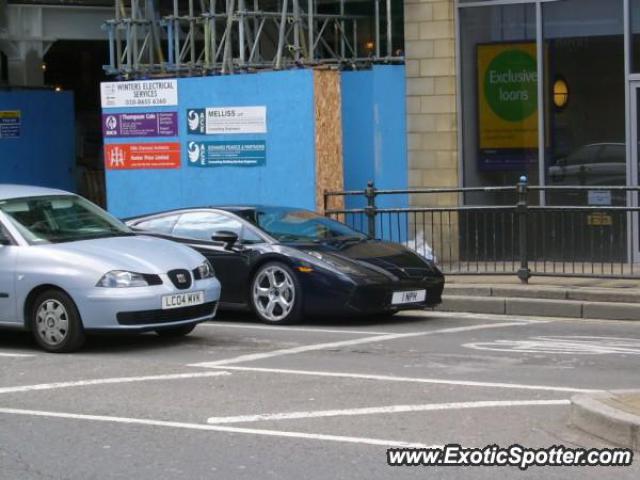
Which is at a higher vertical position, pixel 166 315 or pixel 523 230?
pixel 523 230

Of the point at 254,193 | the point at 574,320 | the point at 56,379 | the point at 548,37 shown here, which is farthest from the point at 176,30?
the point at 56,379

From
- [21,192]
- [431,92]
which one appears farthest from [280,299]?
[431,92]

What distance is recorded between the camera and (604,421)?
7.28 m

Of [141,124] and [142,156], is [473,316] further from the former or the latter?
[141,124]

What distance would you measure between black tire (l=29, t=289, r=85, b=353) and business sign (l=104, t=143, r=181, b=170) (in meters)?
8.11

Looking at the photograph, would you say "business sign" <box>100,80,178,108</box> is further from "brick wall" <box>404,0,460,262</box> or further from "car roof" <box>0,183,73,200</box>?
"car roof" <box>0,183,73,200</box>

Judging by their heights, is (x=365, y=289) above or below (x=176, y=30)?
below

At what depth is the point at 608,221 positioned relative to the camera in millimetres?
14680

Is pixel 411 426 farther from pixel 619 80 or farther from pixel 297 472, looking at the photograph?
pixel 619 80

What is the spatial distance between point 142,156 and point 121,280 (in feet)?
28.7

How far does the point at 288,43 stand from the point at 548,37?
4.13 metres

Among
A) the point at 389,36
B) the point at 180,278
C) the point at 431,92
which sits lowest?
the point at 180,278

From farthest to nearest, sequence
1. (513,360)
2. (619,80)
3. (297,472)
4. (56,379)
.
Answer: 1. (619,80)
2. (513,360)
3. (56,379)
4. (297,472)

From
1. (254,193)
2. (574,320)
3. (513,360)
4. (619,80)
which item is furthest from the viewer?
(254,193)
